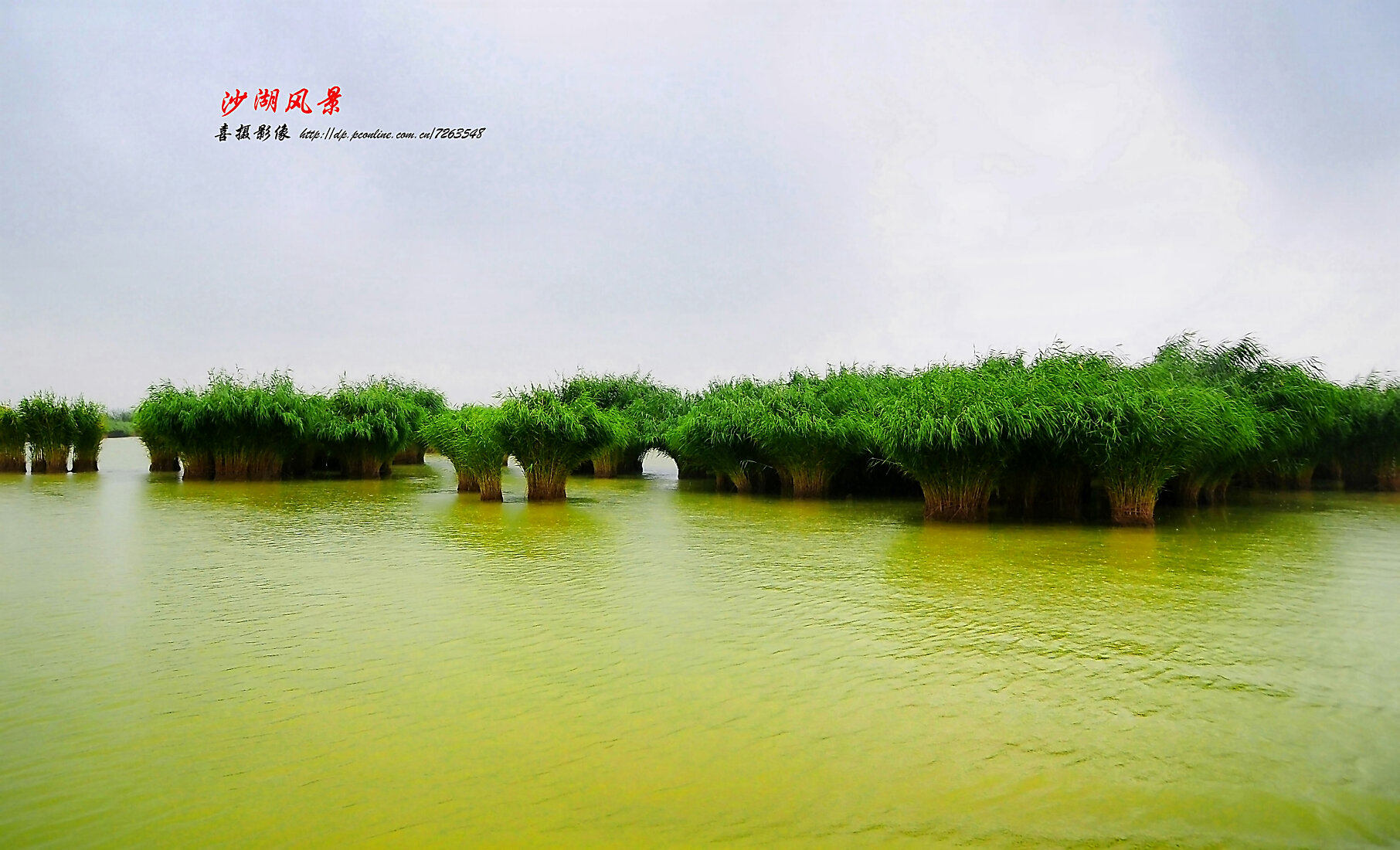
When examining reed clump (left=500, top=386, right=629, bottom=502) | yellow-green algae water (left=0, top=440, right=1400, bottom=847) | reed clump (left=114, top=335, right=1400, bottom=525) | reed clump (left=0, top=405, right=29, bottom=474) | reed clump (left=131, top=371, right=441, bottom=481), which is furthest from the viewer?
reed clump (left=0, top=405, right=29, bottom=474)

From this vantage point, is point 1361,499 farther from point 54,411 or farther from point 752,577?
point 54,411

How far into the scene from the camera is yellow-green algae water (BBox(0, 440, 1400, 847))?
9.82 ft

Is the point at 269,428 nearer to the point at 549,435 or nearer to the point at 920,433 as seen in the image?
the point at 549,435

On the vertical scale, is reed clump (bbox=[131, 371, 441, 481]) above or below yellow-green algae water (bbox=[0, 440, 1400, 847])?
above

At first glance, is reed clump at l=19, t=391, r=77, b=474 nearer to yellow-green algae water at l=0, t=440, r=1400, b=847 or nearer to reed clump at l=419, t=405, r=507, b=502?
reed clump at l=419, t=405, r=507, b=502

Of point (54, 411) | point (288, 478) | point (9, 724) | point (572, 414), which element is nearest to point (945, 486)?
point (572, 414)

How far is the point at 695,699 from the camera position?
4246 millimetres

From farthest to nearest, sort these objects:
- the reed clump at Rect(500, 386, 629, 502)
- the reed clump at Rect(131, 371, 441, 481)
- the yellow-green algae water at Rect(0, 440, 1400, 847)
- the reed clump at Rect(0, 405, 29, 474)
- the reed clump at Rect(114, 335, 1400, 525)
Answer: the reed clump at Rect(0, 405, 29, 474), the reed clump at Rect(131, 371, 441, 481), the reed clump at Rect(500, 386, 629, 502), the reed clump at Rect(114, 335, 1400, 525), the yellow-green algae water at Rect(0, 440, 1400, 847)

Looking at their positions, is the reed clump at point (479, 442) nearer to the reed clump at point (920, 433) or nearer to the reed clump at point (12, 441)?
the reed clump at point (920, 433)

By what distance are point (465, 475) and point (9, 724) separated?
1418 centimetres

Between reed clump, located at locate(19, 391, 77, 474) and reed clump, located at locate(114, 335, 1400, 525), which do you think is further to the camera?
reed clump, located at locate(19, 391, 77, 474)

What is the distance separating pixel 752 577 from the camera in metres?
7.68

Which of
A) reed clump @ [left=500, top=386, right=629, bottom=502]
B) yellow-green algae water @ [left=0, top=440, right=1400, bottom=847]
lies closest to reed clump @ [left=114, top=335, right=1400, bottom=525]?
reed clump @ [left=500, top=386, right=629, bottom=502]

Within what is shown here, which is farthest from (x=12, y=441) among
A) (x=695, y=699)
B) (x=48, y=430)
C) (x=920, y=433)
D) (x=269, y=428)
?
(x=695, y=699)
